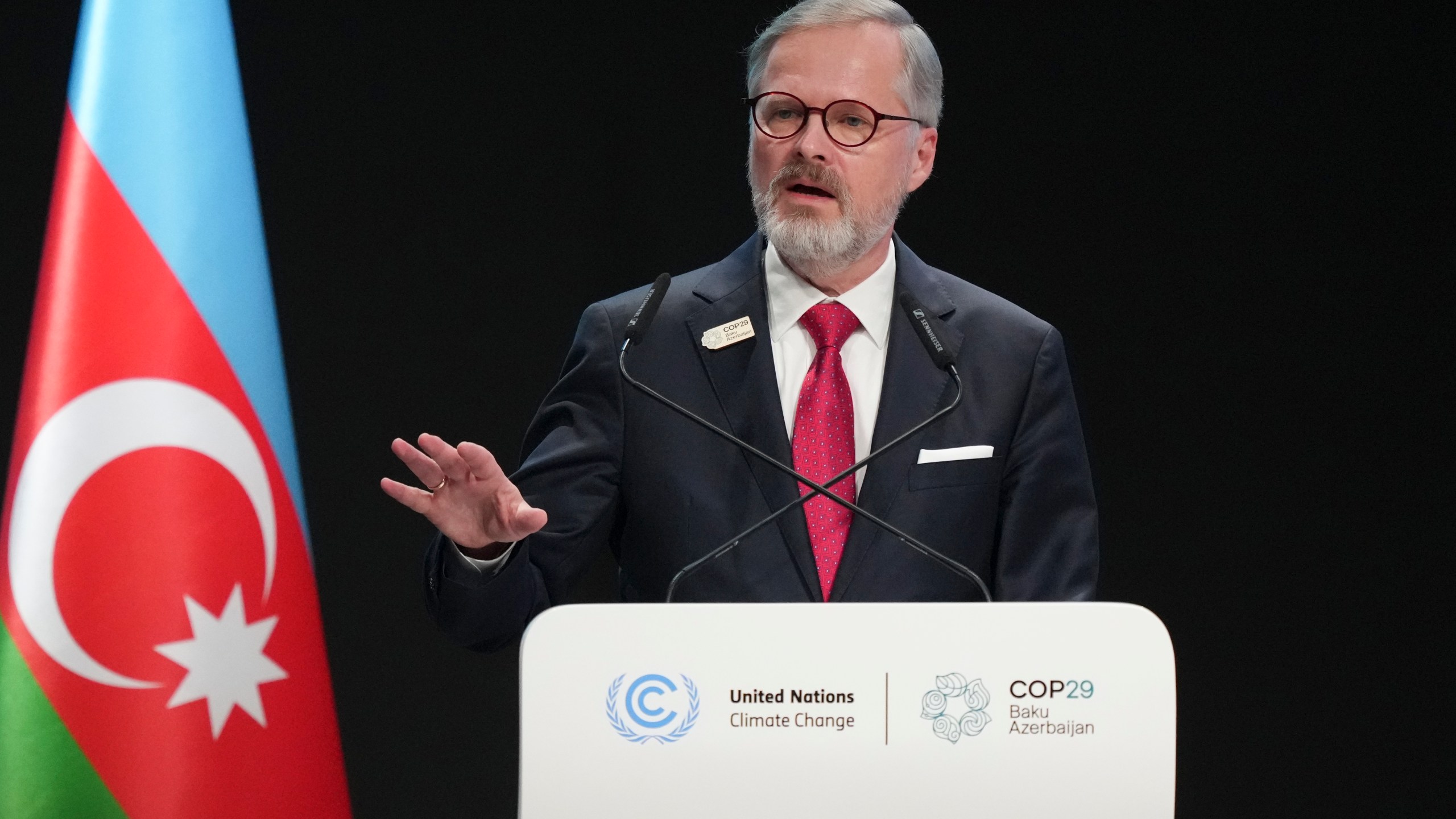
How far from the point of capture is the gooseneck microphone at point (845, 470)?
4.20 feet

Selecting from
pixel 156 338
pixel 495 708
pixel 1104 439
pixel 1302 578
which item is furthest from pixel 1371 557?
pixel 156 338

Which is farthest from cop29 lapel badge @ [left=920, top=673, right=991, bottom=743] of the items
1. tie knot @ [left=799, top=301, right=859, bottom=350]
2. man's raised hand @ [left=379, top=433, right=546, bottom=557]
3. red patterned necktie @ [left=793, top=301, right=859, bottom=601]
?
tie knot @ [left=799, top=301, right=859, bottom=350]

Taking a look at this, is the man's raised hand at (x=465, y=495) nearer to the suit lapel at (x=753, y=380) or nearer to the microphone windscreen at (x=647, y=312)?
the microphone windscreen at (x=647, y=312)

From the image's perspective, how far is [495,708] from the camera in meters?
2.88

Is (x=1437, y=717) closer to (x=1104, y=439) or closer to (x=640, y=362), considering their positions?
(x=1104, y=439)

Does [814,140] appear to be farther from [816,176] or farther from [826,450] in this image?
[826,450]

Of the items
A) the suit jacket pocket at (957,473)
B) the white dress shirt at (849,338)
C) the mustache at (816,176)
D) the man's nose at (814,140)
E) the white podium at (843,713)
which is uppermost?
the man's nose at (814,140)

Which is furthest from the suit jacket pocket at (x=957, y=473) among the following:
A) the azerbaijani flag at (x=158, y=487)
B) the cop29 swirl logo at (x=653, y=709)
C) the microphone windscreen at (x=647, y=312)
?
the azerbaijani flag at (x=158, y=487)

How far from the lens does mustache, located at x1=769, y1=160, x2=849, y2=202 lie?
1.70m

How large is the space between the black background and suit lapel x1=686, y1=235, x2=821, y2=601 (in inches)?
41.5

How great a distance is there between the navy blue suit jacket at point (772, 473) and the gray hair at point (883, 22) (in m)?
0.25

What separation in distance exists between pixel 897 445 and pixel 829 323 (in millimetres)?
283

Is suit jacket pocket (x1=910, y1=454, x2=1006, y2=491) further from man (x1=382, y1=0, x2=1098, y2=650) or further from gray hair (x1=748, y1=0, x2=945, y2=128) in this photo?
gray hair (x1=748, y1=0, x2=945, y2=128)

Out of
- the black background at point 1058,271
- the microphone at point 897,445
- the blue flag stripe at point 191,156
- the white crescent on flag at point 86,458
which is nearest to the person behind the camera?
the microphone at point 897,445
